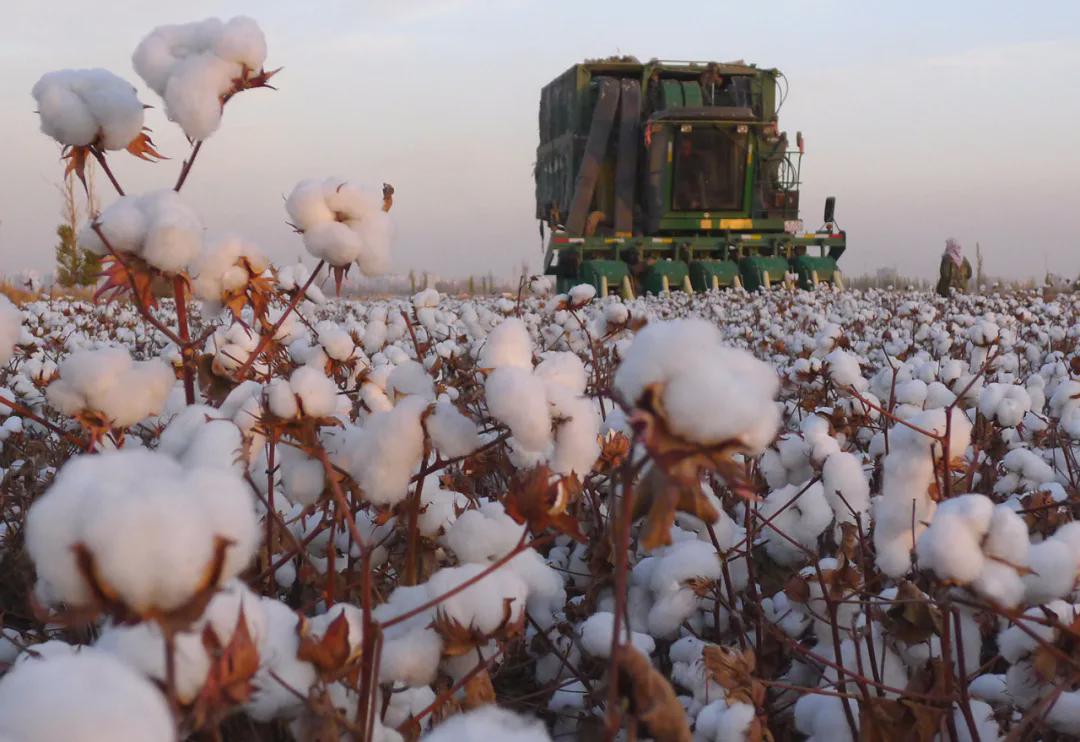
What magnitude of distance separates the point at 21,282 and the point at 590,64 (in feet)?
41.9

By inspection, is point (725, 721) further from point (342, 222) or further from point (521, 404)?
point (342, 222)

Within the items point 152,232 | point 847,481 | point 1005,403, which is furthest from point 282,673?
point 1005,403

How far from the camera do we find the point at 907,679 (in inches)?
56.0

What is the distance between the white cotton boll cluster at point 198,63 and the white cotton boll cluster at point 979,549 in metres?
1.06

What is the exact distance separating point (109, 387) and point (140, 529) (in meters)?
0.74

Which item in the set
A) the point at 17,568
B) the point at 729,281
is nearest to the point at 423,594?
the point at 17,568

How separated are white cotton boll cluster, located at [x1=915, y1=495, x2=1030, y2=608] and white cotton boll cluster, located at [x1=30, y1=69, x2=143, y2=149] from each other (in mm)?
1148

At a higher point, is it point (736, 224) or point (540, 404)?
point (540, 404)

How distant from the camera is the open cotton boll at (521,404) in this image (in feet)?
3.38

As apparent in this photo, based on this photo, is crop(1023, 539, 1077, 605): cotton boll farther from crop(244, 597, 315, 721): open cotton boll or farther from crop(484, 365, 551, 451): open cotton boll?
crop(244, 597, 315, 721): open cotton boll

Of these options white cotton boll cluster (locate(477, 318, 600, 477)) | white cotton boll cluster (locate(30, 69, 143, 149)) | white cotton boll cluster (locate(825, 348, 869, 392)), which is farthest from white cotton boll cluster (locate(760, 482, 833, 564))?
white cotton boll cluster (locate(30, 69, 143, 149))

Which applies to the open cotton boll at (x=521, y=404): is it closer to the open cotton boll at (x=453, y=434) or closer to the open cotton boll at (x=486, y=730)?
the open cotton boll at (x=453, y=434)

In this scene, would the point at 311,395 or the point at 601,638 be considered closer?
the point at 311,395

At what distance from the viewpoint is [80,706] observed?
500 mm
